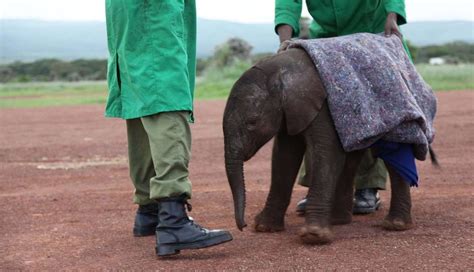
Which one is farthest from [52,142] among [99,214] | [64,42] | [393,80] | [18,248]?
[64,42]

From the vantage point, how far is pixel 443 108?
651 inches

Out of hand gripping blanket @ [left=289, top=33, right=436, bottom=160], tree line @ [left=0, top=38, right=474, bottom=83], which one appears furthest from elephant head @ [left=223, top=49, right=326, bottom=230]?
tree line @ [left=0, top=38, right=474, bottom=83]

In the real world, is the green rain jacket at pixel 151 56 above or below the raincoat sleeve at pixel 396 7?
below

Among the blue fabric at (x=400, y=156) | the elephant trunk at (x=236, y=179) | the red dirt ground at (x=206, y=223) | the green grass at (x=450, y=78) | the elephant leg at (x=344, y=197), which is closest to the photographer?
the red dirt ground at (x=206, y=223)

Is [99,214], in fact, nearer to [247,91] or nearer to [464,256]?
[247,91]

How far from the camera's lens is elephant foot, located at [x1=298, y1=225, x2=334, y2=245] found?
5137 mm

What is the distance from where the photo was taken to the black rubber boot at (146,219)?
18.4 ft

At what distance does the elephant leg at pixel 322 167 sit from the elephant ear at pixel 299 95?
0.08m

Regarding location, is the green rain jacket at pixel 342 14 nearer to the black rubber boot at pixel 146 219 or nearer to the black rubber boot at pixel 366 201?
the black rubber boot at pixel 366 201

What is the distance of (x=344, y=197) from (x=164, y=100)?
1.57 m

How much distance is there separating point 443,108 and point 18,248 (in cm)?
1236

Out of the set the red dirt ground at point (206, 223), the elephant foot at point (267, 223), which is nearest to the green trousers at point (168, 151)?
the red dirt ground at point (206, 223)

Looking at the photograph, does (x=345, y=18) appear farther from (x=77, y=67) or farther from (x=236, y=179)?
(x=77, y=67)

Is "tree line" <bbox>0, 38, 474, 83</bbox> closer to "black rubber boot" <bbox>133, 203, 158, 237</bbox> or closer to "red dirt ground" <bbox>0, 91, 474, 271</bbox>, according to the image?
"red dirt ground" <bbox>0, 91, 474, 271</bbox>
